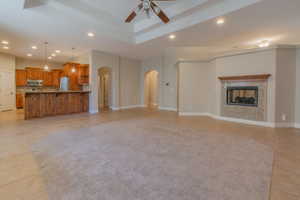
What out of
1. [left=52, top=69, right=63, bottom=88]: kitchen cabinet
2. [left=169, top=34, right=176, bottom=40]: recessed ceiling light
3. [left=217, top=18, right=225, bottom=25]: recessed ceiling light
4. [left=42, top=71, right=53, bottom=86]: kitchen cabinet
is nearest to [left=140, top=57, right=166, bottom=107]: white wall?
[left=169, top=34, right=176, bottom=40]: recessed ceiling light

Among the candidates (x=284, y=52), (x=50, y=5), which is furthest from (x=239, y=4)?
(x=50, y=5)

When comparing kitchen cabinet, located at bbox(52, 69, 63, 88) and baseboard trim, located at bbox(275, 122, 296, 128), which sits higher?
kitchen cabinet, located at bbox(52, 69, 63, 88)

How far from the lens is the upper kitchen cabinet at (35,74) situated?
28.1 feet

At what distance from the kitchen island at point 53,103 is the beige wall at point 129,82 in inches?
85.6

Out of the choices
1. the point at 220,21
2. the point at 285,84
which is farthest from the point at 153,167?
the point at 285,84

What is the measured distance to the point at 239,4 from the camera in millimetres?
3164

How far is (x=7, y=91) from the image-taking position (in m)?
7.71

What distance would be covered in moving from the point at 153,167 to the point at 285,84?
5129 millimetres

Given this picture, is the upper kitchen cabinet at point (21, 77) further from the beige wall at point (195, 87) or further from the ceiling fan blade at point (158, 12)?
the ceiling fan blade at point (158, 12)

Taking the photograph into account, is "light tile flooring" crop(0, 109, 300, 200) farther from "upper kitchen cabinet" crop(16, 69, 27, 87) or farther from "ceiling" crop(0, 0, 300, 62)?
"upper kitchen cabinet" crop(16, 69, 27, 87)

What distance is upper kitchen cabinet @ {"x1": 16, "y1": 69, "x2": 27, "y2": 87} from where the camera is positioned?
27.7ft

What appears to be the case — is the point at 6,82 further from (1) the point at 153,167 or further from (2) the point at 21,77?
(1) the point at 153,167

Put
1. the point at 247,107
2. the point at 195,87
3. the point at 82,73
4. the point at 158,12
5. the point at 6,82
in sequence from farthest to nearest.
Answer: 1. the point at 6,82
2. the point at 82,73
3. the point at 195,87
4. the point at 247,107
5. the point at 158,12

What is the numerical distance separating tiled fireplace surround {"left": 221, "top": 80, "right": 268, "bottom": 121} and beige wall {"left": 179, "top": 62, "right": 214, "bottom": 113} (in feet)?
2.52
